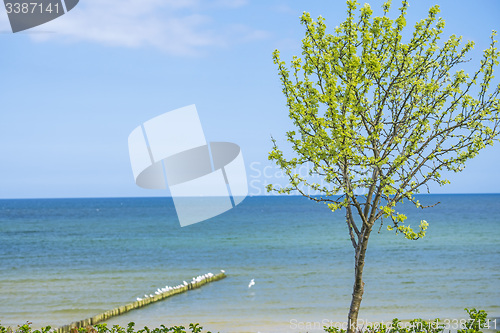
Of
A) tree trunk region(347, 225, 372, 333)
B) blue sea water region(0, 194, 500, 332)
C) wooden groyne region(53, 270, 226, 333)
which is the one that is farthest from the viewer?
blue sea water region(0, 194, 500, 332)

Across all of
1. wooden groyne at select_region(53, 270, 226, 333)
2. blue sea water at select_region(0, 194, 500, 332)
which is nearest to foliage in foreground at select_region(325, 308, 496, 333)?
blue sea water at select_region(0, 194, 500, 332)

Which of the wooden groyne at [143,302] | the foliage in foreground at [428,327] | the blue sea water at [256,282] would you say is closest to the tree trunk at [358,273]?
the foliage in foreground at [428,327]

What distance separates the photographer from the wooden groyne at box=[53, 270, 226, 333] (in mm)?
15689

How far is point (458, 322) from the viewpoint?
1639 cm

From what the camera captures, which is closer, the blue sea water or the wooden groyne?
the wooden groyne

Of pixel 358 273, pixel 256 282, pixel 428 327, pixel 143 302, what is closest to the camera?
pixel 358 273

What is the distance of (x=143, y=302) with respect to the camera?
20031 mm

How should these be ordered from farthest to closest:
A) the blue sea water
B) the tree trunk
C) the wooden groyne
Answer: the blue sea water < the wooden groyne < the tree trunk

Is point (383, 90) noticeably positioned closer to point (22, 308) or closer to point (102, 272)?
point (22, 308)

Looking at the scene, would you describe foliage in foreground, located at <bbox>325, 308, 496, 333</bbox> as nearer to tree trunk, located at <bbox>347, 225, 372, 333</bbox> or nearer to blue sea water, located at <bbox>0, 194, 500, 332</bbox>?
tree trunk, located at <bbox>347, 225, 372, 333</bbox>

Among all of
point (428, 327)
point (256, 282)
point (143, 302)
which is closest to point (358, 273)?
point (428, 327)

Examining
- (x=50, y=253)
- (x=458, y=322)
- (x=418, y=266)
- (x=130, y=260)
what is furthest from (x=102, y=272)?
(x=458, y=322)

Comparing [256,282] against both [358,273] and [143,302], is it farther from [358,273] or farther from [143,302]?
[358,273]

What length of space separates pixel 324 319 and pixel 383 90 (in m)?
11.3
